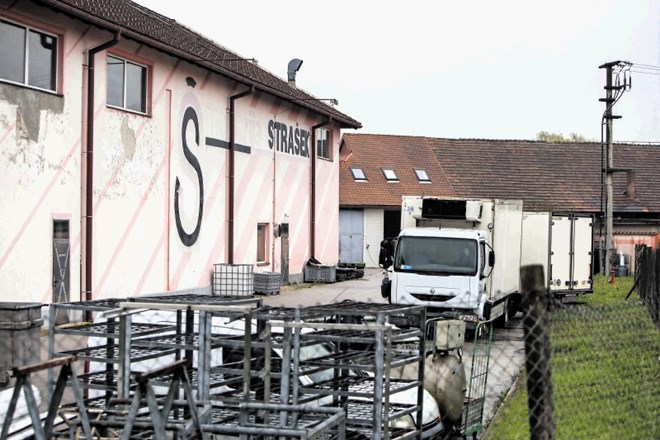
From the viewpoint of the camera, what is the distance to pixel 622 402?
7.80m

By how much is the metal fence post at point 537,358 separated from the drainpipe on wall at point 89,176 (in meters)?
16.6

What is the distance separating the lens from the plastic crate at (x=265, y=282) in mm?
29703

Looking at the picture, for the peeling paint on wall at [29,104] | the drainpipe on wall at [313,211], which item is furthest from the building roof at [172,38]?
the peeling paint on wall at [29,104]

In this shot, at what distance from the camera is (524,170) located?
173 feet

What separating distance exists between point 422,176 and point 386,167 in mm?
1901

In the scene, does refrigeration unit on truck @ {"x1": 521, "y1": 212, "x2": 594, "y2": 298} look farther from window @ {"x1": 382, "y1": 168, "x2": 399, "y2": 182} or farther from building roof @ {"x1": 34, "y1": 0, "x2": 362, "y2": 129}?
window @ {"x1": 382, "y1": 168, "x2": 399, "y2": 182}

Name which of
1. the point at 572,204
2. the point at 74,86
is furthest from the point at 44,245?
the point at 572,204

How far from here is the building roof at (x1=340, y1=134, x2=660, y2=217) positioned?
1972 inches

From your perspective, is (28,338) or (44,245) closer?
(28,338)

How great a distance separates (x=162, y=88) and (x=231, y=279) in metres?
6.23

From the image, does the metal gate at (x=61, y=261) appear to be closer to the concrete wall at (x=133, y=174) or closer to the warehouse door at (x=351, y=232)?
the concrete wall at (x=133, y=174)

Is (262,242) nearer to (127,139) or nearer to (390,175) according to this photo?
(127,139)

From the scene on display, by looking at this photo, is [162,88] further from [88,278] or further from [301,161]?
[301,161]

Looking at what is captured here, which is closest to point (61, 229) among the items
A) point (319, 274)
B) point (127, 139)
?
point (127, 139)
